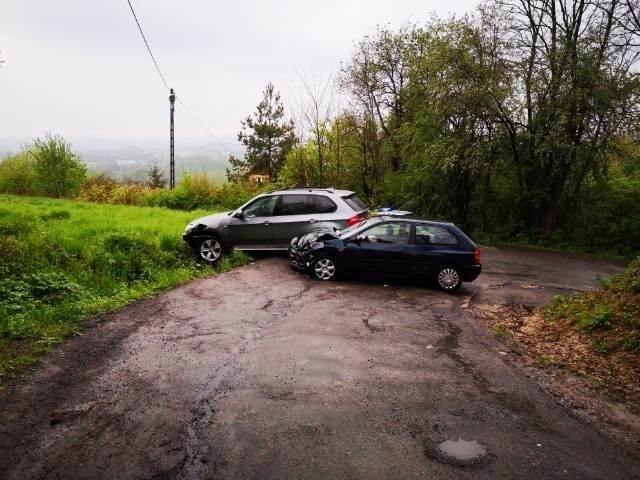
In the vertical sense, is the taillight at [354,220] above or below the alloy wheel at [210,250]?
above

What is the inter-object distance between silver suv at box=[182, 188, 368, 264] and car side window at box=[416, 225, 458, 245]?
6.79ft

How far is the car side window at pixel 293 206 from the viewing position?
38.1 ft

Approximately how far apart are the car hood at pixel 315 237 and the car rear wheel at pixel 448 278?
95.7 inches

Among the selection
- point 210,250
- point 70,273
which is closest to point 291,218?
point 210,250

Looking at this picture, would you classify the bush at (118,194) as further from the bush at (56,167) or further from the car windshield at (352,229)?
the car windshield at (352,229)

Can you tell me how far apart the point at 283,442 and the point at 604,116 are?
18.6m

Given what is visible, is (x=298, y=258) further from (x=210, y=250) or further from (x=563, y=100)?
(x=563, y=100)

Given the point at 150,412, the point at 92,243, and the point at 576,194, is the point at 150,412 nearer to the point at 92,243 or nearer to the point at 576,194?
the point at 92,243

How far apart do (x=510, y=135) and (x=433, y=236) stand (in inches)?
471

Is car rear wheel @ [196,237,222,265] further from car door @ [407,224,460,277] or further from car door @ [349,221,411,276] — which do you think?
car door @ [407,224,460,277]

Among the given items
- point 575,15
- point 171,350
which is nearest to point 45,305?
point 171,350

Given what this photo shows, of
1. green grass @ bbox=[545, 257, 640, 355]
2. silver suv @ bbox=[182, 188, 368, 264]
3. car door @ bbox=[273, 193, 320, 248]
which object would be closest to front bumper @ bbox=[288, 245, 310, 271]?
car door @ bbox=[273, 193, 320, 248]

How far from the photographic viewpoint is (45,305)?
7250mm

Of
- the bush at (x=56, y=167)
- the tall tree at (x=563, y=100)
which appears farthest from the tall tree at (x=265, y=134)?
the tall tree at (x=563, y=100)
